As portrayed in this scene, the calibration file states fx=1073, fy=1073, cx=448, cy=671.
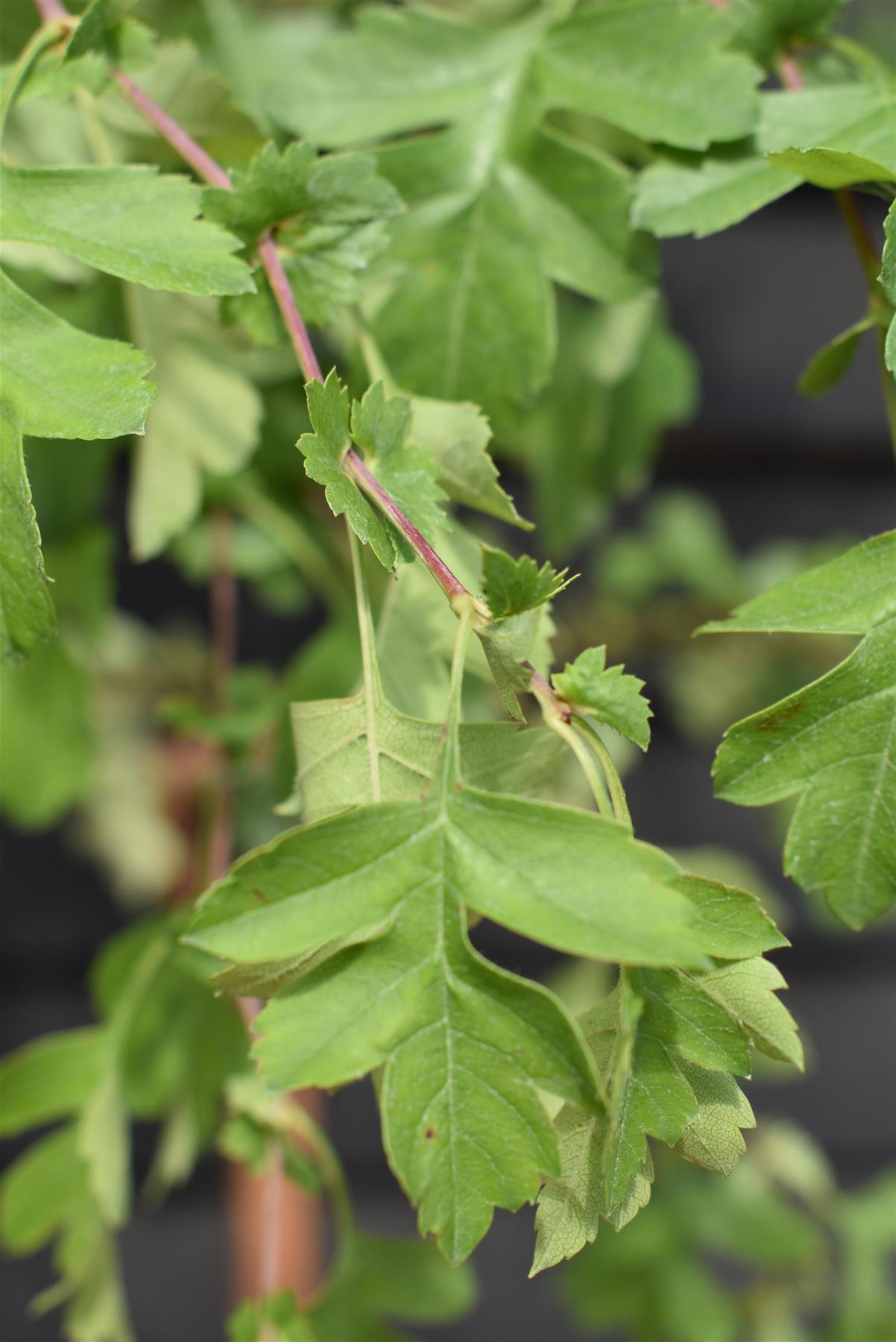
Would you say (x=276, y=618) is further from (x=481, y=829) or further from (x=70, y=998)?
(x=481, y=829)

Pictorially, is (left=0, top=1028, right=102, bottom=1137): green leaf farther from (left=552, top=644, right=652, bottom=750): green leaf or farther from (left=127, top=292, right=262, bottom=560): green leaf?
(left=552, top=644, right=652, bottom=750): green leaf

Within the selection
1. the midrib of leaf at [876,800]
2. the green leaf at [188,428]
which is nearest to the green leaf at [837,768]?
the midrib of leaf at [876,800]

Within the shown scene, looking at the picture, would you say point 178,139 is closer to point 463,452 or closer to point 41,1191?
point 463,452

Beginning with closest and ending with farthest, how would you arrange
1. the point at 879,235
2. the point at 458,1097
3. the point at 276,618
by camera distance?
the point at 458,1097 → the point at 879,235 → the point at 276,618

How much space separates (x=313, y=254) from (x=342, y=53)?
0.59ft

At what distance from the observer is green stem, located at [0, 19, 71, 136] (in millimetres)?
403

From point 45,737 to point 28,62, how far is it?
1.42 ft

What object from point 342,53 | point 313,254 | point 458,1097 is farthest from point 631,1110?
point 342,53

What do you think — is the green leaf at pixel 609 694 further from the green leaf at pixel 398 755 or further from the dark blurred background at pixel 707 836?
the dark blurred background at pixel 707 836

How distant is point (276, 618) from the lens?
1.27 m

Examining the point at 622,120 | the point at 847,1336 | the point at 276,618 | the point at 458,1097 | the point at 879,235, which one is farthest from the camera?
the point at 276,618

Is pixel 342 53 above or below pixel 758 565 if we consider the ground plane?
above

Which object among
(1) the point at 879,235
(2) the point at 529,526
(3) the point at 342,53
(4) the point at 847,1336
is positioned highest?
(3) the point at 342,53

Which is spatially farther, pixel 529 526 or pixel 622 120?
pixel 622 120
